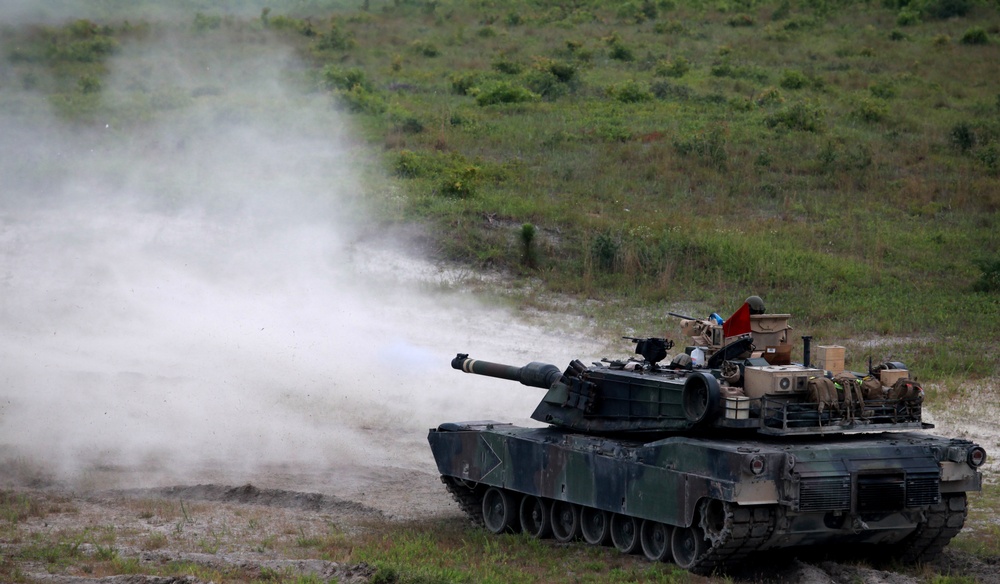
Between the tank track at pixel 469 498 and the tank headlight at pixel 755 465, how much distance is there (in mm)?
5219

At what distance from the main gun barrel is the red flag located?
7.96ft

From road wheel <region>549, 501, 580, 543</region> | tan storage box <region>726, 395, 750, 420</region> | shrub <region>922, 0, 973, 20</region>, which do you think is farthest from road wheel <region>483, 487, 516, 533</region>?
shrub <region>922, 0, 973, 20</region>

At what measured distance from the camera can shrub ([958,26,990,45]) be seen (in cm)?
4428

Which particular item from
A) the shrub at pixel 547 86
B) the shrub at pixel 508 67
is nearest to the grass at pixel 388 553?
the shrub at pixel 547 86

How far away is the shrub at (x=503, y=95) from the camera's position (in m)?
37.1

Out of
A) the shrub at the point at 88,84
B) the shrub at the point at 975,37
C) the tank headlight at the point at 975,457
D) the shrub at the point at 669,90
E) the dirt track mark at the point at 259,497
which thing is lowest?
the dirt track mark at the point at 259,497

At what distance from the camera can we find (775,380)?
13062 mm

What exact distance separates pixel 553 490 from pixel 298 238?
1435 cm

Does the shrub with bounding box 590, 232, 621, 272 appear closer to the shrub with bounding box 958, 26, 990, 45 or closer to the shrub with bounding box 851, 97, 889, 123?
the shrub with bounding box 851, 97, 889, 123

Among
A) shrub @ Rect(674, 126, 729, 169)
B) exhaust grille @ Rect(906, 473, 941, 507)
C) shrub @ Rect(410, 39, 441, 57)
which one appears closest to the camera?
exhaust grille @ Rect(906, 473, 941, 507)

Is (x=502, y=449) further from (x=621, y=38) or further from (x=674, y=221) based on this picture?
(x=621, y=38)

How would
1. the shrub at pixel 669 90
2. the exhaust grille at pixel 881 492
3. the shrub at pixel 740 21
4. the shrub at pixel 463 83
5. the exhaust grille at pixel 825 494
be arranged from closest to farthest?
the exhaust grille at pixel 825 494 < the exhaust grille at pixel 881 492 < the shrub at pixel 669 90 < the shrub at pixel 463 83 < the shrub at pixel 740 21

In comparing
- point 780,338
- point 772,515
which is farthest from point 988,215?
point 772,515

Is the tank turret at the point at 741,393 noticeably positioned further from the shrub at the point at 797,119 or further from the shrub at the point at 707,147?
the shrub at the point at 797,119
